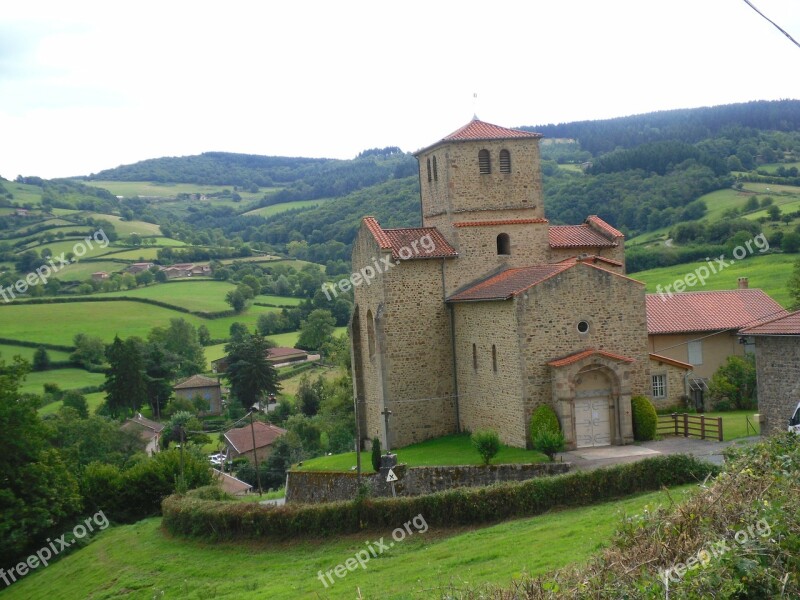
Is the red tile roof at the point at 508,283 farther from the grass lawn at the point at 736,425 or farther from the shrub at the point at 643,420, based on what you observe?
the grass lawn at the point at 736,425

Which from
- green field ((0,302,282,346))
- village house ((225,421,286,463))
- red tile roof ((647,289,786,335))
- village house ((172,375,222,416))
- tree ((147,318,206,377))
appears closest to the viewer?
red tile roof ((647,289,786,335))

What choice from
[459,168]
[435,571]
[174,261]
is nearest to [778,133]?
[174,261]

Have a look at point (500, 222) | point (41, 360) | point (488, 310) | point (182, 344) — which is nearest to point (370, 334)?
point (488, 310)

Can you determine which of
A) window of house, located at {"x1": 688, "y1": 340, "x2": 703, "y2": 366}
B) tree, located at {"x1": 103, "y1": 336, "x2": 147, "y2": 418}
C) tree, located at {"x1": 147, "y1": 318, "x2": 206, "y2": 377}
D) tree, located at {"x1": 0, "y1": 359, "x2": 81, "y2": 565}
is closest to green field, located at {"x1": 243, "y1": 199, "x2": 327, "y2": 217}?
tree, located at {"x1": 147, "y1": 318, "x2": 206, "y2": 377}

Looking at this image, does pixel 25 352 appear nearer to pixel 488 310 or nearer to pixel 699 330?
pixel 488 310

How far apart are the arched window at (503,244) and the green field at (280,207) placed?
142 metres

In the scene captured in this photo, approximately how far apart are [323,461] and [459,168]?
13152 mm

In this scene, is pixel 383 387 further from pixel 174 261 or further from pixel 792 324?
pixel 174 261

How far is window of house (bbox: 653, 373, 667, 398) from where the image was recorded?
35.9 metres

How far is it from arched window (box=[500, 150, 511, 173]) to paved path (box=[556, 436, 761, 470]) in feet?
39.7

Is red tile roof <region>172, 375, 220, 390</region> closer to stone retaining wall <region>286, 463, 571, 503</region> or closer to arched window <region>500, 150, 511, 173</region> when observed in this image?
arched window <region>500, 150, 511, 173</region>

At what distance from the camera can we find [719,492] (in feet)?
34.1

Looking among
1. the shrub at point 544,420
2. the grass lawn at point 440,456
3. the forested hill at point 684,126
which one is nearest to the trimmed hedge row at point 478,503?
the grass lawn at point 440,456

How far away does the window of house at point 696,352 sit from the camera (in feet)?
132
